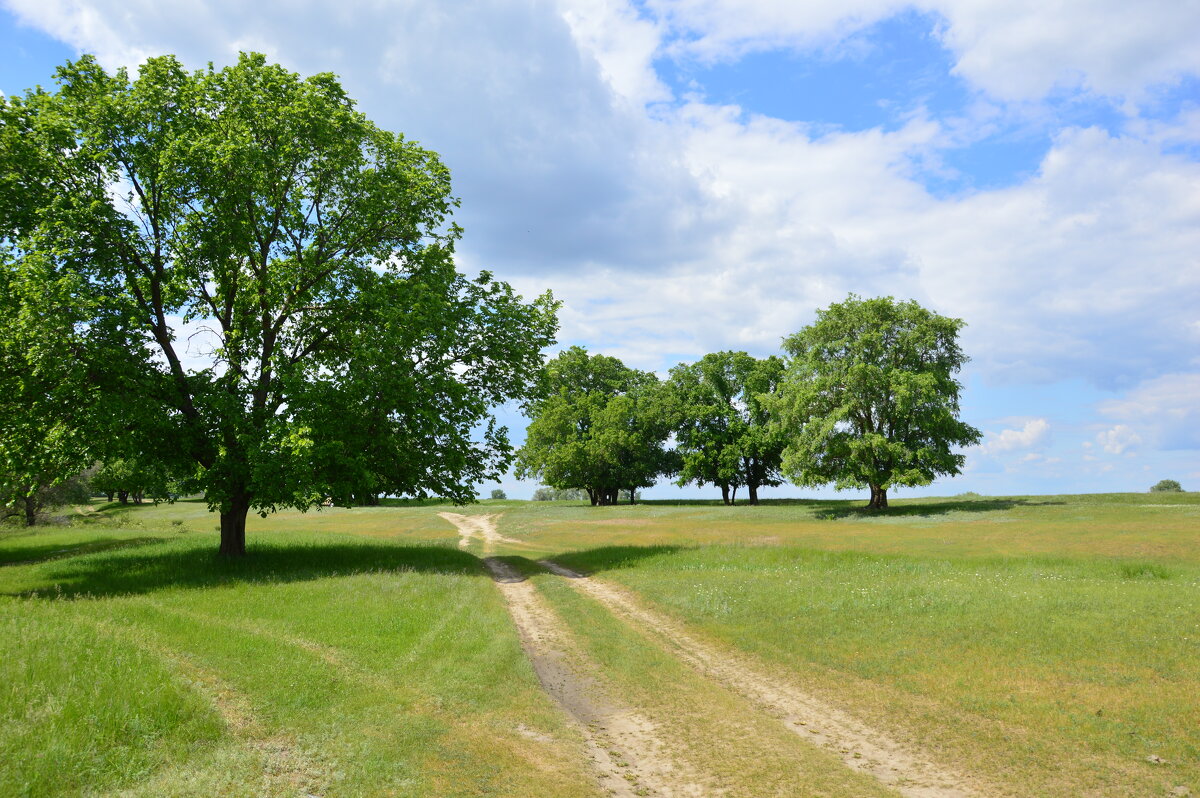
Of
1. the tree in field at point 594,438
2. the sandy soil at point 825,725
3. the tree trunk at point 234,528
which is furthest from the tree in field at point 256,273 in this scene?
the tree in field at point 594,438

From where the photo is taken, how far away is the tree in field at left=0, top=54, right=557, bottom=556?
90.0 ft

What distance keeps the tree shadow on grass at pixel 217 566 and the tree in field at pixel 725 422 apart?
56.4 metres

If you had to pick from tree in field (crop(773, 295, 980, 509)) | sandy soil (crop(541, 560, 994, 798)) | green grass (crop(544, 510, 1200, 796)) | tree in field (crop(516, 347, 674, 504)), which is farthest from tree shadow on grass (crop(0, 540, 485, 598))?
tree in field (crop(516, 347, 674, 504))

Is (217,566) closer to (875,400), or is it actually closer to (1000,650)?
(1000,650)

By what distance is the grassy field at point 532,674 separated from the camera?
9.45 metres

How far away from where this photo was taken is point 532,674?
46.1 ft

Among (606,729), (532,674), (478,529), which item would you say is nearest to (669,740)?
(606,729)

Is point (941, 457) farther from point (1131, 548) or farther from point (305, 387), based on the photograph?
point (305, 387)

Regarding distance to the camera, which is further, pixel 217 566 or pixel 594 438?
pixel 594 438

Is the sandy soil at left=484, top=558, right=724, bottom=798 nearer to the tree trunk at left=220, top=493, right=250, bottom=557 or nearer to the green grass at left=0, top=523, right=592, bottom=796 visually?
the green grass at left=0, top=523, right=592, bottom=796

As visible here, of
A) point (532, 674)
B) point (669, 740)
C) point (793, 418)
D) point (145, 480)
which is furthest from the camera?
point (793, 418)

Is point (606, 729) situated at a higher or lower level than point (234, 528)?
lower

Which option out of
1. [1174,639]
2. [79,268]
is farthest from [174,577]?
[1174,639]

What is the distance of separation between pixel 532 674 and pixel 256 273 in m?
25.5
